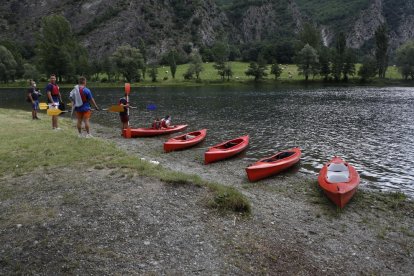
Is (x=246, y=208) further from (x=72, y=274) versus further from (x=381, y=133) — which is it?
(x=381, y=133)

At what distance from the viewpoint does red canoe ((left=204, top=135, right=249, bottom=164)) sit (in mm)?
20433

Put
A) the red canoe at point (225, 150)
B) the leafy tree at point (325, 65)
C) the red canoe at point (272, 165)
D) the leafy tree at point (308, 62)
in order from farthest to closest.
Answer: the leafy tree at point (325, 65), the leafy tree at point (308, 62), the red canoe at point (225, 150), the red canoe at point (272, 165)

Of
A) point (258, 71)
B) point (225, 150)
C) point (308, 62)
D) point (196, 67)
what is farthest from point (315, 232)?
point (308, 62)

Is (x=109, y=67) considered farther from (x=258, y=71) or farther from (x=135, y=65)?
(x=258, y=71)

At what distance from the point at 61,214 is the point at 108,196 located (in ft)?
6.06

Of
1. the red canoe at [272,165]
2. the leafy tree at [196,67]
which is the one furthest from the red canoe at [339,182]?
the leafy tree at [196,67]

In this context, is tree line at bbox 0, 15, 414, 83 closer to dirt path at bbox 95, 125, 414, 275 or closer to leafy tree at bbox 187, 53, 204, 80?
leafy tree at bbox 187, 53, 204, 80

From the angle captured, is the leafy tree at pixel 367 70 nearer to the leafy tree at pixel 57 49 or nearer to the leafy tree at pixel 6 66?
the leafy tree at pixel 57 49

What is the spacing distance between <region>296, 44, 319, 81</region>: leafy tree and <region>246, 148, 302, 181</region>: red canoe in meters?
98.1

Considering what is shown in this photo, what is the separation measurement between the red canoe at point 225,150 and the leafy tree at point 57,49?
3803 inches

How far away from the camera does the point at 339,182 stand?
15414 millimetres

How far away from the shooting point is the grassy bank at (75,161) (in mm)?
12672

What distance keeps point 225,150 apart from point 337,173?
22.0 feet

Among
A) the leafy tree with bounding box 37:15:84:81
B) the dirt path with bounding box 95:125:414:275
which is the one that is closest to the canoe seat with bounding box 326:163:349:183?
the dirt path with bounding box 95:125:414:275
